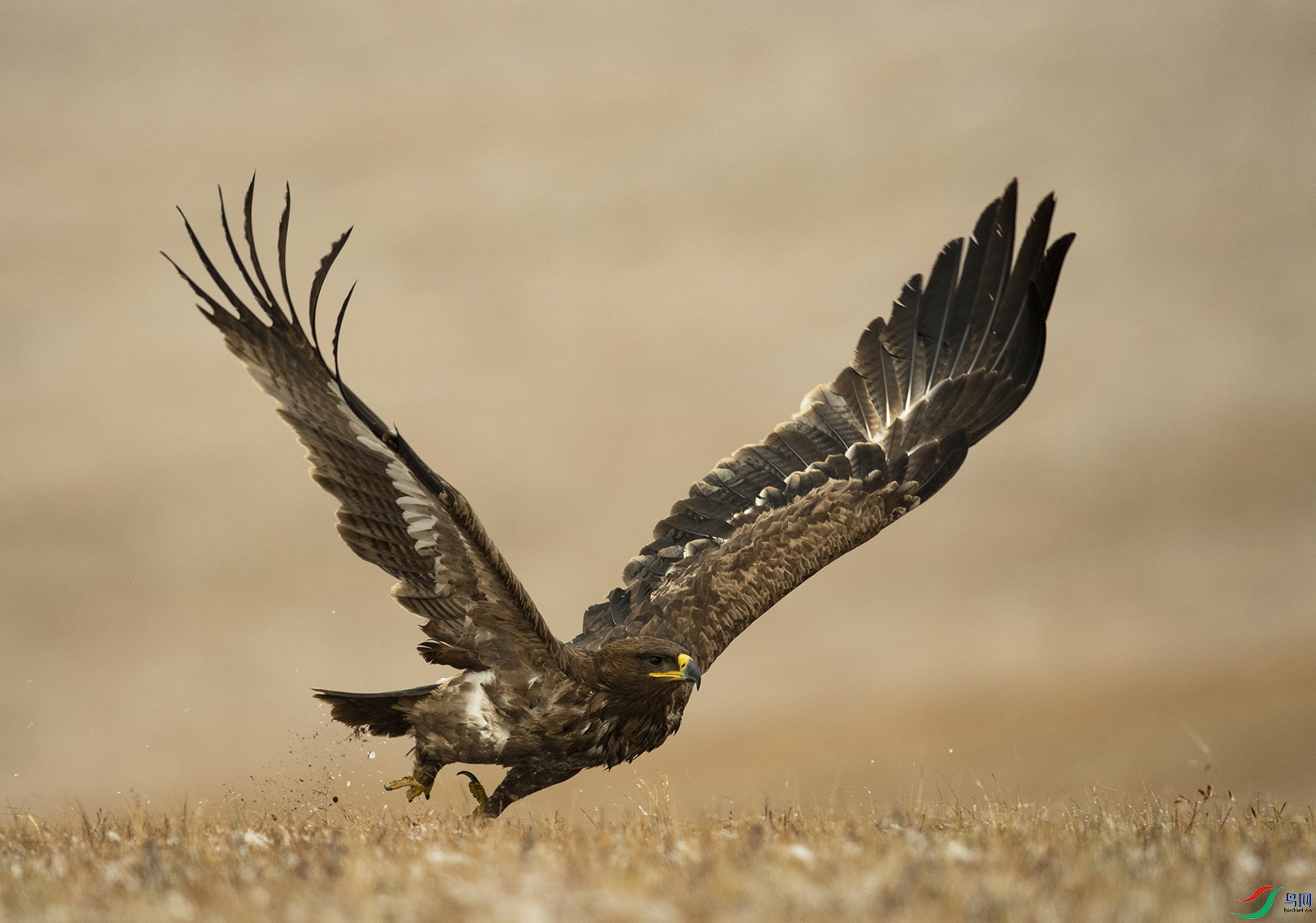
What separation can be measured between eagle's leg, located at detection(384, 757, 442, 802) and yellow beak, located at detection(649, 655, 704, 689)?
1667 mm

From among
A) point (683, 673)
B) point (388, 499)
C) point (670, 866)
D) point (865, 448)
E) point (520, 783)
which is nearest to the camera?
point (670, 866)

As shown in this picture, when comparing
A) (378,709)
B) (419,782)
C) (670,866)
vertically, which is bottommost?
(670,866)

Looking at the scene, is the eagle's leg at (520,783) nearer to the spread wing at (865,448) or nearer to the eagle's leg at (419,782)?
the eagle's leg at (419,782)

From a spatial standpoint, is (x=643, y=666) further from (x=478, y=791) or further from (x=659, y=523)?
(x=659, y=523)

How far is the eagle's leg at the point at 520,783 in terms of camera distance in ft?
23.9

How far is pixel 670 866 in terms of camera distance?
4164 mm

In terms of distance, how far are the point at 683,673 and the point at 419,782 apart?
198 cm

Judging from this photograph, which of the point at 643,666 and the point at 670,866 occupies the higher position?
the point at 643,666

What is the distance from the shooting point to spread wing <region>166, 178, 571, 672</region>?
5.65 meters

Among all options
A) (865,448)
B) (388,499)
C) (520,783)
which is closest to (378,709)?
(520,783)

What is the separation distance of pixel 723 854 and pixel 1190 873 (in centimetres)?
179

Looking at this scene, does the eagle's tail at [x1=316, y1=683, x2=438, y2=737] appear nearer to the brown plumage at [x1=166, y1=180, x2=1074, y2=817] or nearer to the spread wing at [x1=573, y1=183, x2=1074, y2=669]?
the brown plumage at [x1=166, y1=180, x2=1074, y2=817]

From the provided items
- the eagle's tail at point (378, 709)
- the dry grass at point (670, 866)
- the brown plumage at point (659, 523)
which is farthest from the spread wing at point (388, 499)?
the dry grass at point (670, 866)

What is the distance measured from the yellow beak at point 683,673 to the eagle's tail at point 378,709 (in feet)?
5.10
